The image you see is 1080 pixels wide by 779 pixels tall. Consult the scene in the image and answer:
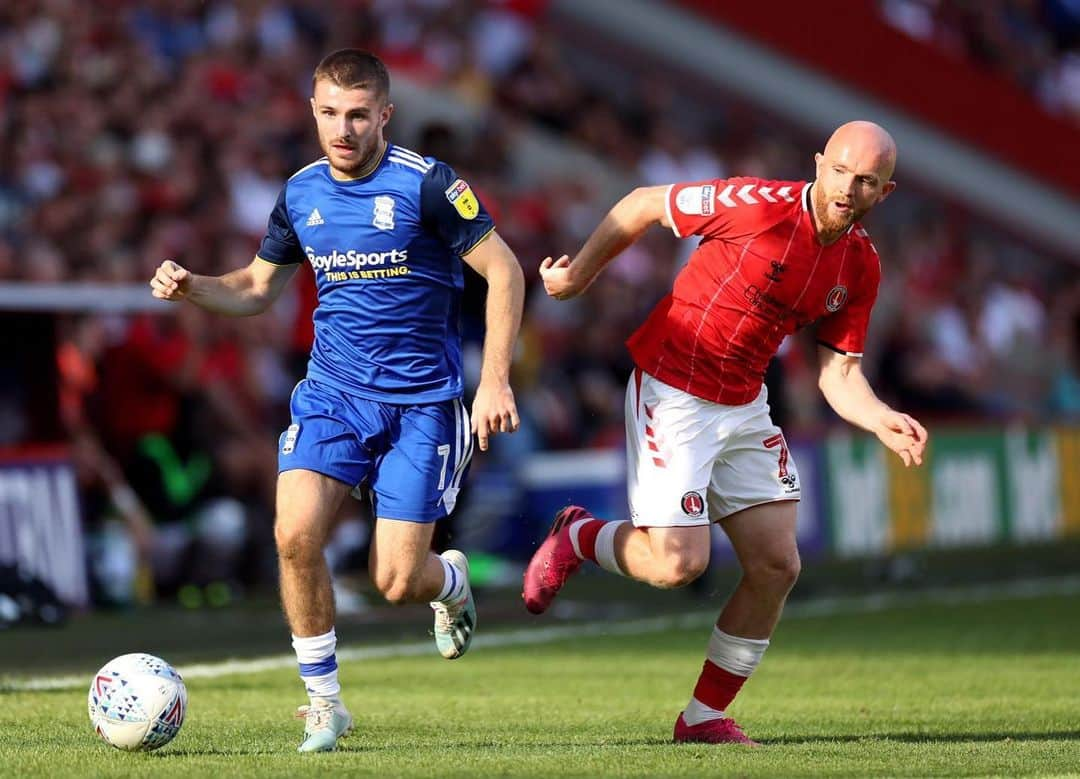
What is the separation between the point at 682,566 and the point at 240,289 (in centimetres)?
205

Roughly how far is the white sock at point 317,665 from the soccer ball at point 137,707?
0.47 meters

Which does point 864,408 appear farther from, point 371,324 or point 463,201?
point 371,324

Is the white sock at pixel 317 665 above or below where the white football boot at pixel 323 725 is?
above

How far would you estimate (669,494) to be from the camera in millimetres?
7586

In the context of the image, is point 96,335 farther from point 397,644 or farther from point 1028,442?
point 1028,442

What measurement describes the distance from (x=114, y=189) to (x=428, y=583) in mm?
8685

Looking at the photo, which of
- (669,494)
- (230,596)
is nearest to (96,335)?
(230,596)

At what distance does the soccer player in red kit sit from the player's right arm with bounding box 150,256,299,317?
107 centimetres

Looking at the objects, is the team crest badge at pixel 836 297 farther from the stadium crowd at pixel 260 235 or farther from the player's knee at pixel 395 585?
the stadium crowd at pixel 260 235

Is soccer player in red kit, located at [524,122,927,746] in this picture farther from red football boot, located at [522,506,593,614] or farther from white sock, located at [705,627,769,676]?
red football boot, located at [522,506,593,614]

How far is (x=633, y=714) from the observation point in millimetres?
8422

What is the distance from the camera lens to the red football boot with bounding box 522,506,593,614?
8.16m

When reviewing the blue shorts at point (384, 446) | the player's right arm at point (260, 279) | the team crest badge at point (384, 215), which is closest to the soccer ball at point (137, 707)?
the blue shorts at point (384, 446)

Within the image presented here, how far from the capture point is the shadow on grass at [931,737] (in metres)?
7.52
